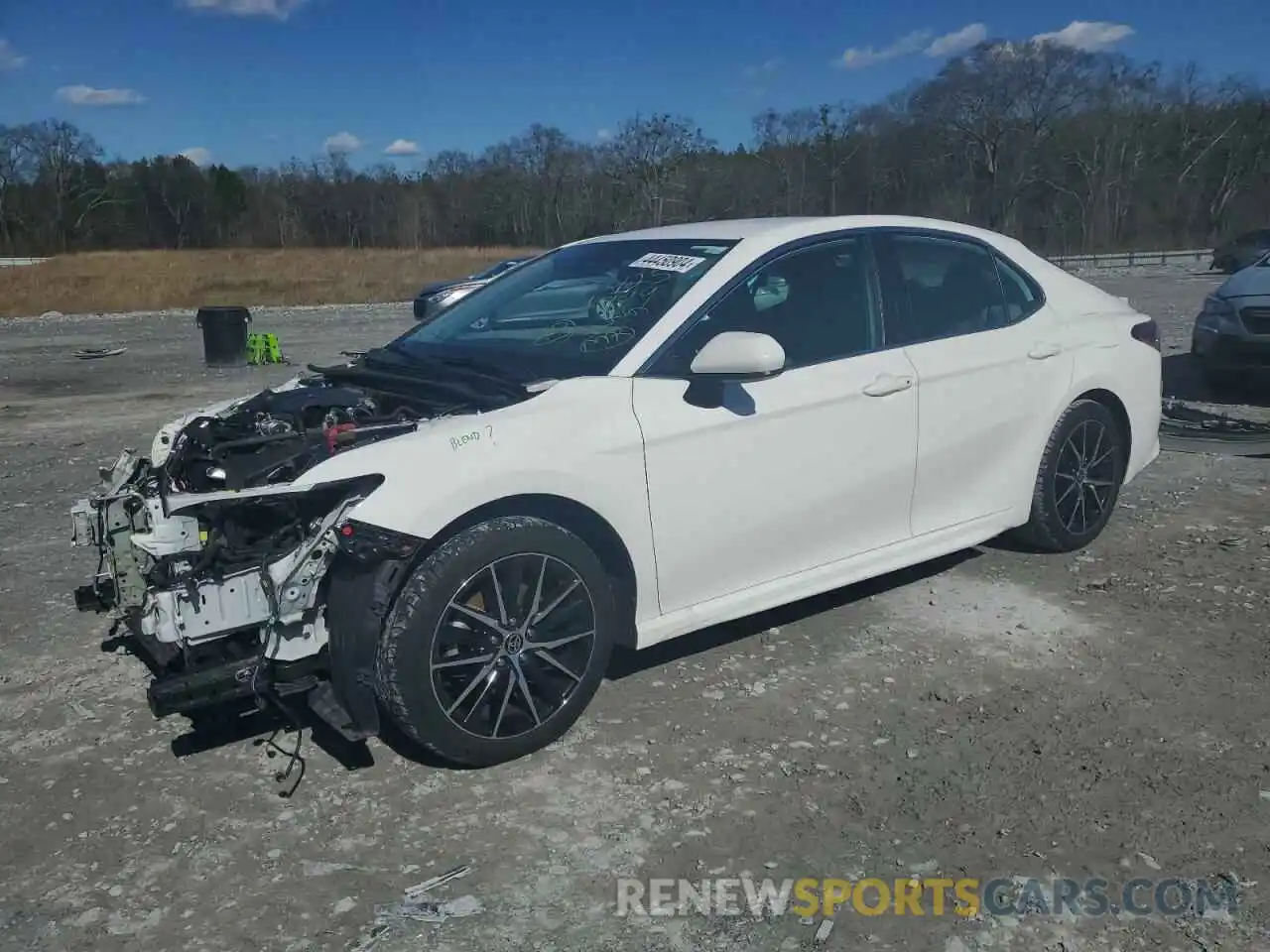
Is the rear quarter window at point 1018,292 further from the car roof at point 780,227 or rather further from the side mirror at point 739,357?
the side mirror at point 739,357

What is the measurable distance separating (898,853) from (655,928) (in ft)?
2.47

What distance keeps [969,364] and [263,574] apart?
3.07 metres

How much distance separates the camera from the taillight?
18.3 feet

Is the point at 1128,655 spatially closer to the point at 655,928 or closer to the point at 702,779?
the point at 702,779

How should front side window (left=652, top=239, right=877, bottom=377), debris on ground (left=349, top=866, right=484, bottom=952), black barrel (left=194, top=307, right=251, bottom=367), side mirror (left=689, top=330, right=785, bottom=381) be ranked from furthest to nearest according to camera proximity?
black barrel (left=194, top=307, right=251, bottom=367)
front side window (left=652, top=239, right=877, bottom=377)
side mirror (left=689, top=330, right=785, bottom=381)
debris on ground (left=349, top=866, right=484, bottom=952)

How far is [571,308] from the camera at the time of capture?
4.39 metres

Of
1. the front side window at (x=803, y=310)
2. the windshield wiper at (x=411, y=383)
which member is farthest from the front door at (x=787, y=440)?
the windshield wiper at (x=411, y=383)

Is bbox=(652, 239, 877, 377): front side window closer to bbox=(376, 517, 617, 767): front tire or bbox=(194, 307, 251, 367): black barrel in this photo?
bbox=(376, 517, 617, 767): front tire

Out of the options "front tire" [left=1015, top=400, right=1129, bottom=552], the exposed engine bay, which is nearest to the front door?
the exposed engine bay

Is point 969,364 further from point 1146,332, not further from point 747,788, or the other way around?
point 747,788

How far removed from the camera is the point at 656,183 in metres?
64.0

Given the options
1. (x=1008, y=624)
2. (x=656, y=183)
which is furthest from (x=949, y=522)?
(x=656, y=183)
